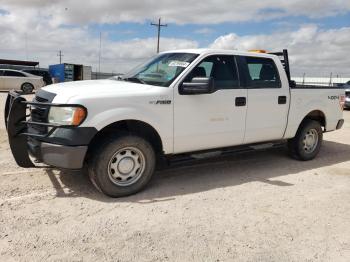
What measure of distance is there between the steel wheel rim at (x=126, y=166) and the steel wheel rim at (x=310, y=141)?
11.2 ft

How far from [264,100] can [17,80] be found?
2306cm

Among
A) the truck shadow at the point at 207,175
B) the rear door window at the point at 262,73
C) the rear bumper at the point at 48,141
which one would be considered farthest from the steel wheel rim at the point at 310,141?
the rear bumper at the point at 48,141

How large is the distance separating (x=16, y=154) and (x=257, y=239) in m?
2.88

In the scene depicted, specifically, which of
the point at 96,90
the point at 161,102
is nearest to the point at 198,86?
the point at 161,102

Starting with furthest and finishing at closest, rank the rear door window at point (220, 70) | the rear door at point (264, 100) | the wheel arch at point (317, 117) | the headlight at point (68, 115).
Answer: the wheel arch at point (317, 117) < the rear door at point (264, 100) < the rear door window at point (220, 70) < the headlight at point (68, 115)

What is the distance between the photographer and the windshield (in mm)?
4879

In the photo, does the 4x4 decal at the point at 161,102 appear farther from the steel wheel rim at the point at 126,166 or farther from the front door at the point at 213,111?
the steel wheel rim at the point at 126,166

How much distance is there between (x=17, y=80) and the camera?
2519cm

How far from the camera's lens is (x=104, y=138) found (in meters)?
4.39

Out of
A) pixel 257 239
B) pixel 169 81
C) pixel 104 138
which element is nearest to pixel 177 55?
pixel 169 81

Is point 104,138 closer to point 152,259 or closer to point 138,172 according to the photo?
point 138,172

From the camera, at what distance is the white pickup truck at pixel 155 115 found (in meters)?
4.17

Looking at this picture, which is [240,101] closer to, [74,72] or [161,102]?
[161,102]

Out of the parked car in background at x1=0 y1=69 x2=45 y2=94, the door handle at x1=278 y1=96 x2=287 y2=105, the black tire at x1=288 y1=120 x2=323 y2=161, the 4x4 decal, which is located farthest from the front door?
the parked car in background at x1=0 y1=69 x2=45 y2=94
